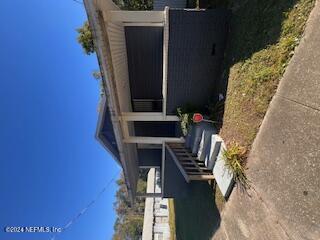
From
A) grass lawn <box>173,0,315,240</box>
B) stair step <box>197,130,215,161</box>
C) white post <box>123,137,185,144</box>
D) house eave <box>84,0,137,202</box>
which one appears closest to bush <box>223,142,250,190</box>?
grass lawn <box>173,0,315,240</box>

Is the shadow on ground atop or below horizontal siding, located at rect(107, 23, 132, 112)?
below

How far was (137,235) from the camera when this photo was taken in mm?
36219

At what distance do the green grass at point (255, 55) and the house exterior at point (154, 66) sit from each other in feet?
2.48

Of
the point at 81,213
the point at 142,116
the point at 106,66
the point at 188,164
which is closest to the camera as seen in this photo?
the point at 106,66

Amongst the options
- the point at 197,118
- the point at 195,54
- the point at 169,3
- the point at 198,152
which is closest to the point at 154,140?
the point at 198,152

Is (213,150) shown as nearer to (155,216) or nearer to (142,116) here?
(142,116)

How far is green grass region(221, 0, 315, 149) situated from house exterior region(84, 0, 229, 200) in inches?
29.8

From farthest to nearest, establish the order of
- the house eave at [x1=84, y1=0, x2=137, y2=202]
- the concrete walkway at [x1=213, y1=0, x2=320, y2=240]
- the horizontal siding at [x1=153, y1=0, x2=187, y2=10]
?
the horizontal siding at [x1=153, y1=0, x2=187, y2=10] → the house eave at [x1=84, y1=0, x2=137, y2=202] → the concrete walkway at [x1=213, y1=0, x2=320, y2=240]

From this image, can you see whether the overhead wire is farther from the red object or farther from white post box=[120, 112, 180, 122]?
the red object

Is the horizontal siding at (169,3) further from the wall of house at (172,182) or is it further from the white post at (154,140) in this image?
the wall of house at (172,182)

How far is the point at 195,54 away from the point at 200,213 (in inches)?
226

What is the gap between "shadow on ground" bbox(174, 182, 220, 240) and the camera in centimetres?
799

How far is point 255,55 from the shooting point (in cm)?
561

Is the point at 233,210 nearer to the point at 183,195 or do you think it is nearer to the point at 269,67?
the point at 269,67
